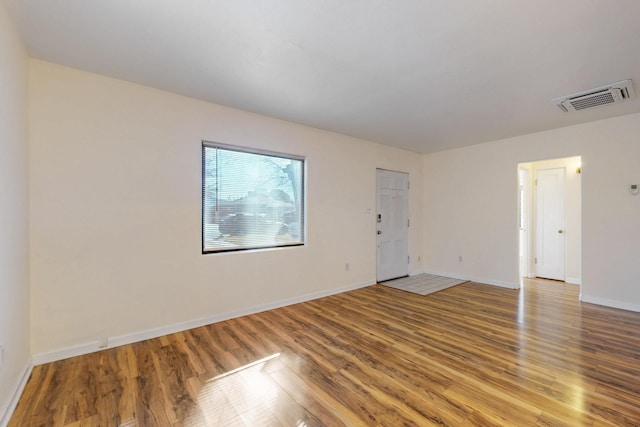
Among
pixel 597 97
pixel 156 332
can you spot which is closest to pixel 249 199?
pixel 156 332

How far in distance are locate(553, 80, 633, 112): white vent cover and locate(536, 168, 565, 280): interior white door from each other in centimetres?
244

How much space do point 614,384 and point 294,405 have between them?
236 centimetres

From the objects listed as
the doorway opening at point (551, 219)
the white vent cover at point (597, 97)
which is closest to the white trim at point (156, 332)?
the white vent cover at point (597, 97)

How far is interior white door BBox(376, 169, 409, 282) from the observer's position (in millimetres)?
5086

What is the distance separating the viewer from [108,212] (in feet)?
8.50

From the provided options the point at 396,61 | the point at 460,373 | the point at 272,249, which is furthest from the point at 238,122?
the point at 460,373

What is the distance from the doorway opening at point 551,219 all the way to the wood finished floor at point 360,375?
192cm

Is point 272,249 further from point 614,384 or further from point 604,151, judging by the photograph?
point 604,151

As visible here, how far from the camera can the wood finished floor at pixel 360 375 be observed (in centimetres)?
172

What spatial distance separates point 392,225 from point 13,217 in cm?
490

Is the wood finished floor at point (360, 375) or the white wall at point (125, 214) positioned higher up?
the white wall at point (125, 214)

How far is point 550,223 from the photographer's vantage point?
209 inches

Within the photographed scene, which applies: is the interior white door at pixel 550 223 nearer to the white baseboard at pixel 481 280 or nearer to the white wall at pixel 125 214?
the white baseboard at pixel 481 280

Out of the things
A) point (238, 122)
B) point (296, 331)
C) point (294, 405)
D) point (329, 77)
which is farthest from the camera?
point (238, 122)
